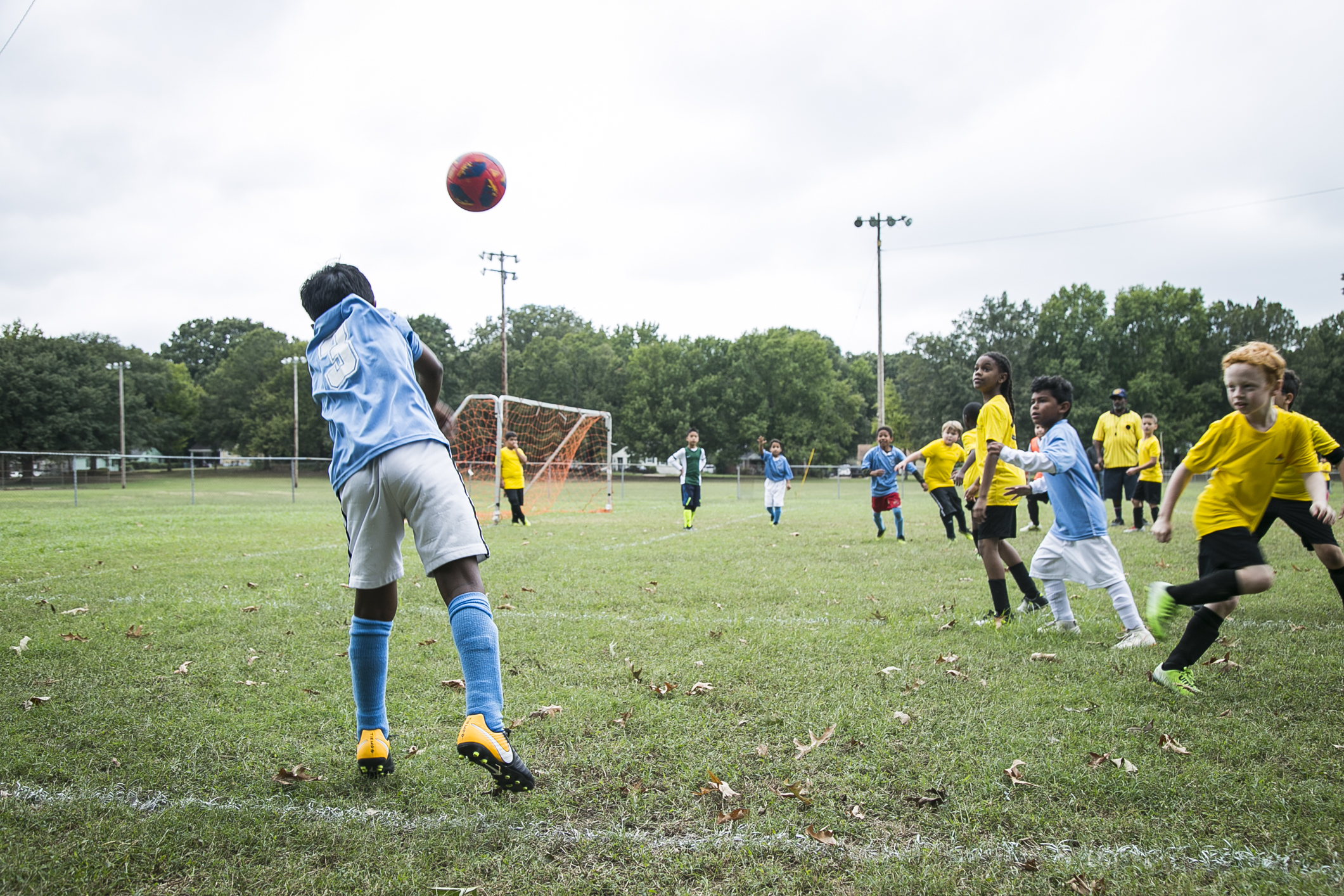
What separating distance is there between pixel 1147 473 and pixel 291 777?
13338 mm

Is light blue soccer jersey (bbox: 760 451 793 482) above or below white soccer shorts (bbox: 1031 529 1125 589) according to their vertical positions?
above

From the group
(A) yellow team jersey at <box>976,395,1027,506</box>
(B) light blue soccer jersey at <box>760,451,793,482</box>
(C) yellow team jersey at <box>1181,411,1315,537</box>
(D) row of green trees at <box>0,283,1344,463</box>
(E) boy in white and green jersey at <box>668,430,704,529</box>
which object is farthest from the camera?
(D) row of green trees at <box>0,283,1344,463</box>

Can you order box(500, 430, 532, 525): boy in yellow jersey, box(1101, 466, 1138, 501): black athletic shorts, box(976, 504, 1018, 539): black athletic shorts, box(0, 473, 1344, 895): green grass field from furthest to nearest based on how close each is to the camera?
1. box(500, 430, 532, 525): boy in yellow jersey
2. box(1101, 466, 1138, 501): black athletic shorts
3. box(976, 504, 1018, 539): black athletic shorts
4. box(0, 473, 1344, 895): green grass field

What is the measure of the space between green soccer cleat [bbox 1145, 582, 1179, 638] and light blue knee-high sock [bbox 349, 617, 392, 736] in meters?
3.86

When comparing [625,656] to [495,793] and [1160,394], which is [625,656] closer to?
[495,793]

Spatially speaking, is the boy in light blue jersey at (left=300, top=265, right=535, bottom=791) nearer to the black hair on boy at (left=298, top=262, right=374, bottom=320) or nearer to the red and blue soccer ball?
the black hair on boy at (left=298, top=262, right=374, bottom=320)

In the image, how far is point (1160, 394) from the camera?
171ft

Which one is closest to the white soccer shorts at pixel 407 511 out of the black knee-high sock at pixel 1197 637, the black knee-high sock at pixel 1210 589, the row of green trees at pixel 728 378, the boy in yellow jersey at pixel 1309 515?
the black knee-high sock at pixel 1197 637

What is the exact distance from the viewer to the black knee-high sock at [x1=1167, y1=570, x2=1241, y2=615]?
3832 mm

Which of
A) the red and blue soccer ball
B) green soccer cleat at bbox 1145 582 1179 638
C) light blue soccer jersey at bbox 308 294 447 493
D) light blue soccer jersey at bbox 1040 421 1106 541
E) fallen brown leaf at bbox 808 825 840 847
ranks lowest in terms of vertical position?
fallen brown leaf at bbox 808 825 840 847

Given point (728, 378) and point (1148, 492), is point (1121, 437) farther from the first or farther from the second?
point (728, 378)

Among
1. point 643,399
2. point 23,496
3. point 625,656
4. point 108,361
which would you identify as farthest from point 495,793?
point 108,361

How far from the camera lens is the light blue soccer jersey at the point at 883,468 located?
40.9 feet

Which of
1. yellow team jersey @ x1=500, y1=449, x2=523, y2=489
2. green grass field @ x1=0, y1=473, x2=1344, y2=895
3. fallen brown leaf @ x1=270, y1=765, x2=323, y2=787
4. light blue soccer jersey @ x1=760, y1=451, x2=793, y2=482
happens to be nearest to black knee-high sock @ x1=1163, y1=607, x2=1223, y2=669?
green grass field @ x1=0, y1=473, x2=1344, y2=895
